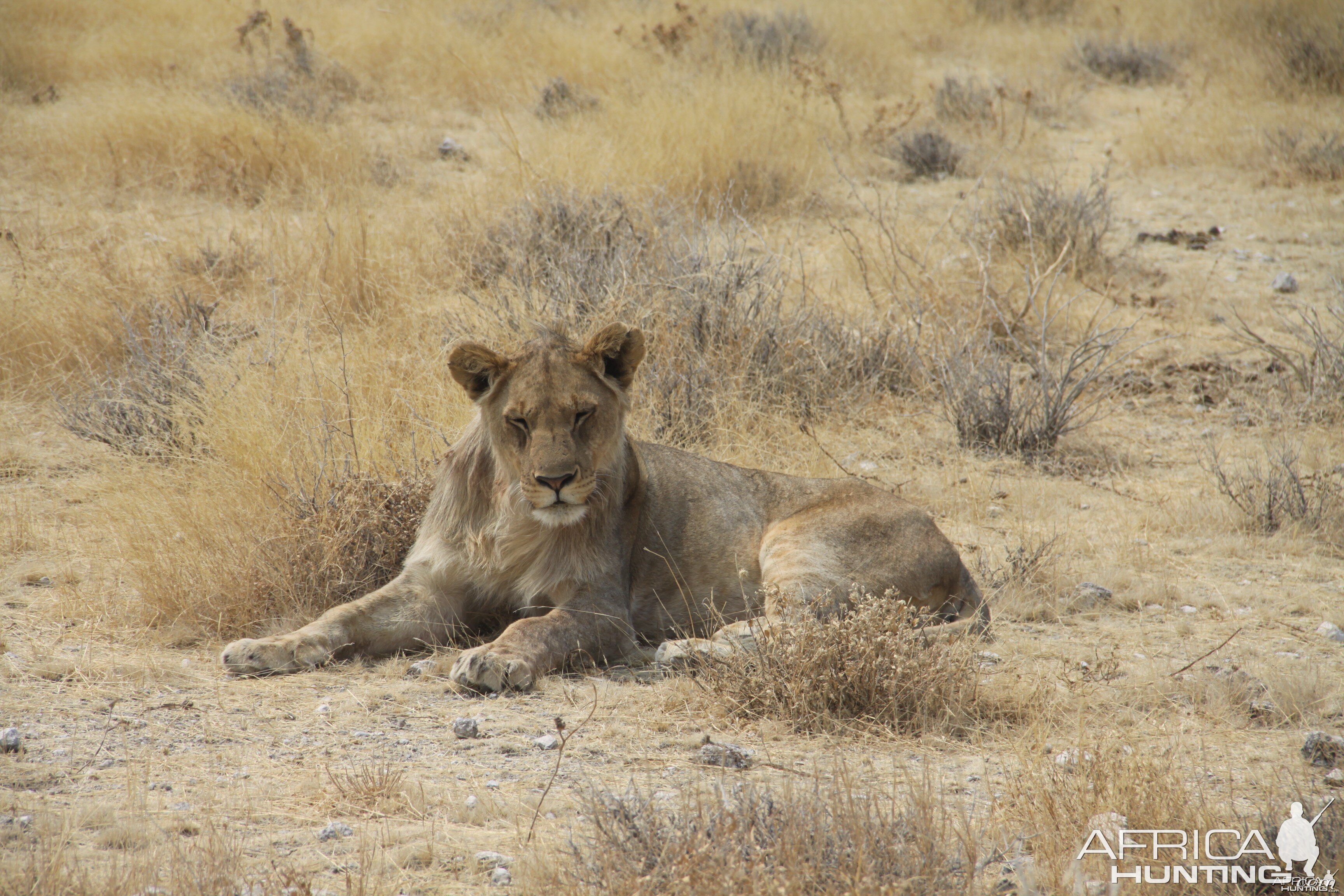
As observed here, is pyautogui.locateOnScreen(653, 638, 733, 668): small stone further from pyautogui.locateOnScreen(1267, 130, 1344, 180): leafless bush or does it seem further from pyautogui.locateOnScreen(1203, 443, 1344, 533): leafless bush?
pyautogui.locateOnScreen(1267, 130, 1344, 180): leafless bush

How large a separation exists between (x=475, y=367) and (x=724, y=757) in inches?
76.6

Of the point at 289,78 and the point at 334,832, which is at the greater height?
the point at 289,78

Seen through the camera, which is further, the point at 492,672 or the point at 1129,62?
the point at 1129,62

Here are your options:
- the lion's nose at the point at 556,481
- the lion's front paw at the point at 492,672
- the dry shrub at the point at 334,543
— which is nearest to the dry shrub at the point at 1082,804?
the lion's front paw at the point at 492,672

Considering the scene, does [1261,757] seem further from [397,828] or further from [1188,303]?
[1188,303]

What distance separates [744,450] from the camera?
693 centimetres

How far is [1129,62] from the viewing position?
16.8m

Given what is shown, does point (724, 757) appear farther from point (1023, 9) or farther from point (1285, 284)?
point (1023, 9)

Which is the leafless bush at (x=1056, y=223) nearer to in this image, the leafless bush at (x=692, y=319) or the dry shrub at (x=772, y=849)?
the leafless bush at (x=692, y=319)

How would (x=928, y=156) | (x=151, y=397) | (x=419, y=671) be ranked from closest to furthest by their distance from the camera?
(x=419, y=671) → (x=151, y=397) → (x=928, y=156)

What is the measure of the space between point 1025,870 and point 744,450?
4.10 m

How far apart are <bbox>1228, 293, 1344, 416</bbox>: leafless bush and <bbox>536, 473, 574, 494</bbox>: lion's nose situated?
4.98 m

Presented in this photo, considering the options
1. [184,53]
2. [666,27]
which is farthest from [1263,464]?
[184,53]

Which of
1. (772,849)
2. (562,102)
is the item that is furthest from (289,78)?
(772,849)
